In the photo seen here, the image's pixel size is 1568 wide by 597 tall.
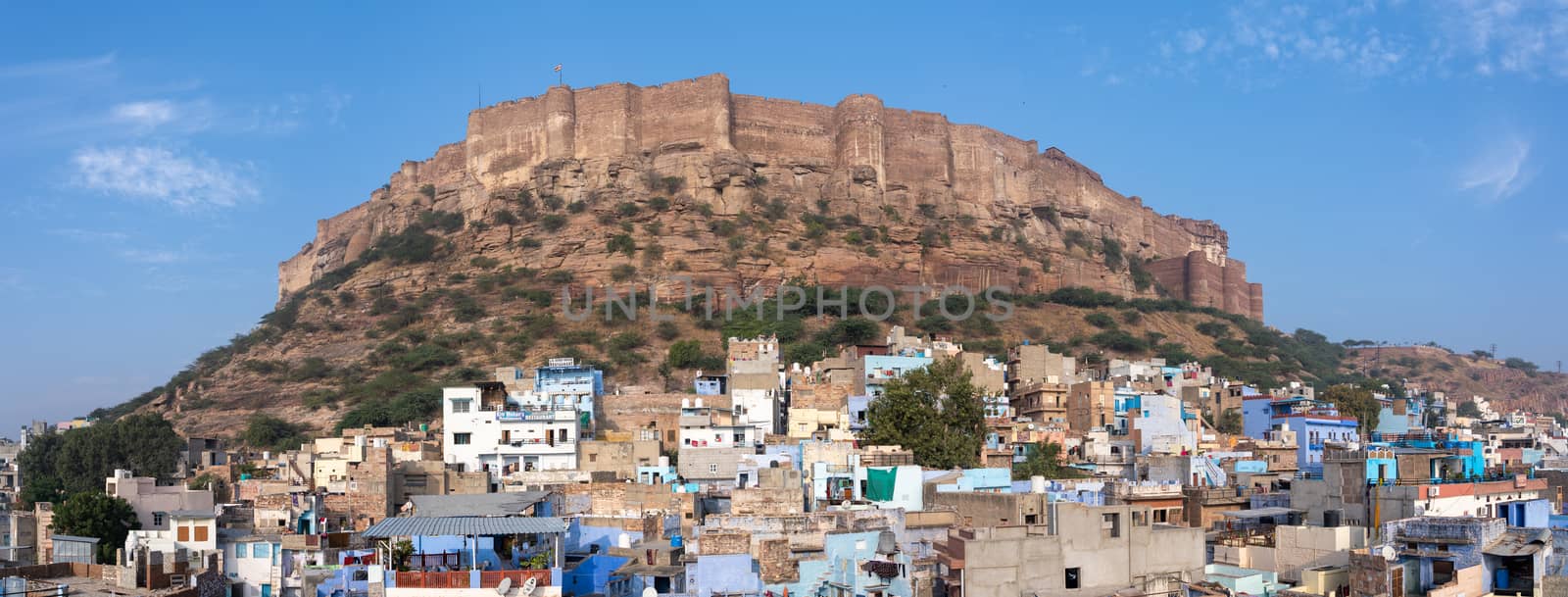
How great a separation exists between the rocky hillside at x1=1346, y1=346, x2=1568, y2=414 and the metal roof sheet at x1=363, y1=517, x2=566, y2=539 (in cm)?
5926

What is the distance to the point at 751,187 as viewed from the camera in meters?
59.6

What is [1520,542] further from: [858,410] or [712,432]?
[858,410]

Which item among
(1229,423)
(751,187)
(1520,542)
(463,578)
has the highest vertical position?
(751,187)

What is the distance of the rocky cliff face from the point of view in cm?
5766

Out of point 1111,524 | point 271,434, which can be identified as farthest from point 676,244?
point 1111,524

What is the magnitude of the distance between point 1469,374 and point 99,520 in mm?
71446

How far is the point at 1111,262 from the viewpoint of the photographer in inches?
2694

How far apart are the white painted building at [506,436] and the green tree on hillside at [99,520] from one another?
702cm

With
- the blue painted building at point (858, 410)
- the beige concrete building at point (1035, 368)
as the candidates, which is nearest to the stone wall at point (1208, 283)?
the beige concrete building at point (1035, 368)

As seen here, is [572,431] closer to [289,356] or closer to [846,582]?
[846,582]

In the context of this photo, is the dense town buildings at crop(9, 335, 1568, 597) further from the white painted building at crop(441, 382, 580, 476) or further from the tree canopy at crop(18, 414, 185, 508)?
the tree canopy at crop(18, 414, 185, 508)

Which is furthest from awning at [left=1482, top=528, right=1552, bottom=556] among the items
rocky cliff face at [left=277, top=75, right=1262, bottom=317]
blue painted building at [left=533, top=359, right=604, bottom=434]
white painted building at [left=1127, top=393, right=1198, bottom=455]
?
rocky cliff face at [left=277, top=75, right=1262, bottom=317]

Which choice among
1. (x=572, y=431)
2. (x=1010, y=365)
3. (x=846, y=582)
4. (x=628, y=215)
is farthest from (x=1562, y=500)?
(x=628, y=215)

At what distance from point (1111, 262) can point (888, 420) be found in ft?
140
